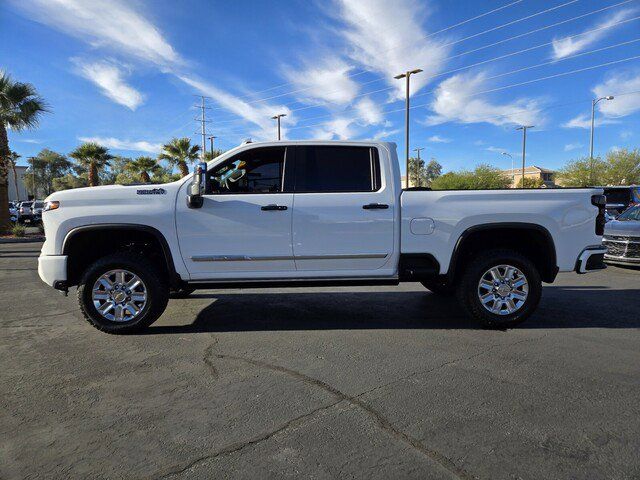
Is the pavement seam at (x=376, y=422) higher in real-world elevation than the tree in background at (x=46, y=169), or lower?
lower

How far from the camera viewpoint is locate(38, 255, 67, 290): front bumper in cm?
446

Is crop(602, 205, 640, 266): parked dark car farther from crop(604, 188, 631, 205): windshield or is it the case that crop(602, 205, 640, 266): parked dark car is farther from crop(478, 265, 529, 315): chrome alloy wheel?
crop(478, 265, 529, 315): chrome alloy wheel

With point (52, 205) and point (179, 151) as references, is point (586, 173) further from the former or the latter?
point (52, 205)

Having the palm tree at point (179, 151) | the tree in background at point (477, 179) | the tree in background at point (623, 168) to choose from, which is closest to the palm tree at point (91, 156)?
the palm tree at point (179, 151)

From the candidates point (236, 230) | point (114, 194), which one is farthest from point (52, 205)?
point (236, 230)

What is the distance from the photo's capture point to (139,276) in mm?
4555

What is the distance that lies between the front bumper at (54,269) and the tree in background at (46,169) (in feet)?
307

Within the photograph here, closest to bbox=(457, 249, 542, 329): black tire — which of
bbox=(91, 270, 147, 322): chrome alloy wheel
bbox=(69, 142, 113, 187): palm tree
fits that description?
bbox=(91, 270, 147, 322): chrome alloy wheel

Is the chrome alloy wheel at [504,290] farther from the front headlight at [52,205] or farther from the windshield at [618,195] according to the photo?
the windshield at [618,195]

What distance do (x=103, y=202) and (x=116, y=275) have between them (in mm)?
797

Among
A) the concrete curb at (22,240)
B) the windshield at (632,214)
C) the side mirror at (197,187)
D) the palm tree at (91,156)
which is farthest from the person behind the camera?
the palm tree at (91,156)

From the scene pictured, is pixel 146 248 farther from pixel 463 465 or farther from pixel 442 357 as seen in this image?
pixel 463 465

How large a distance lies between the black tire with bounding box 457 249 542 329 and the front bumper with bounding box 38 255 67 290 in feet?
14.2

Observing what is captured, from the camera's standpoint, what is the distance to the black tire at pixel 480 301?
15.4 ft
